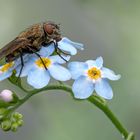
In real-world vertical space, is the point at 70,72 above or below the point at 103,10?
above

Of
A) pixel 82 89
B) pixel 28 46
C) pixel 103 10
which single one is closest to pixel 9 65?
pixel 28 46

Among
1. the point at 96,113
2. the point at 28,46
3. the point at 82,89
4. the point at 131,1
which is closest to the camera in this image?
the point at 82,89

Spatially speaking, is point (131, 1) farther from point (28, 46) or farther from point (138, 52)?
point (28, 46)

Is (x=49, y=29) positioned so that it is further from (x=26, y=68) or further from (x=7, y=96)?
(x=7, y=96)

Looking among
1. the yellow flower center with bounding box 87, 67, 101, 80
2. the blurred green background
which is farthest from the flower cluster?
the blurred green background

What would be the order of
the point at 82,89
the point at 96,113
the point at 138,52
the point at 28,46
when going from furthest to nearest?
the point at 138,52
the point at 96,113
the point at 28,46
the point at 82,89

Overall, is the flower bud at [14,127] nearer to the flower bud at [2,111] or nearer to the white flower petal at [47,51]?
the flower bud at [2,111]
